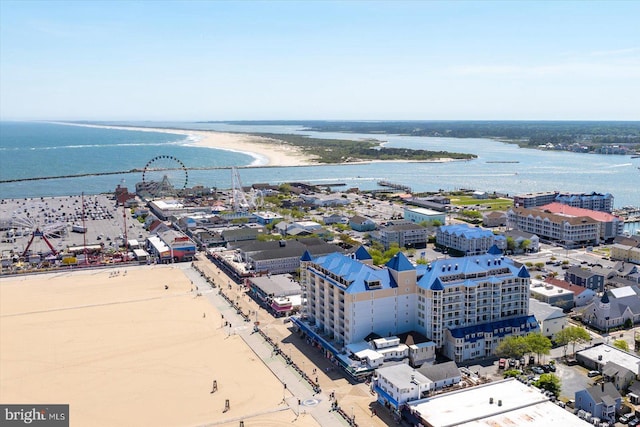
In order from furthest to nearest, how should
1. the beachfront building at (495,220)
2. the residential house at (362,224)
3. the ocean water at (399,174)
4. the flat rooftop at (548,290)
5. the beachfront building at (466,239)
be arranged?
1. the ocean water at (399,174)
2. the beachfront building at (495,220)
3. the residential house at (362,224)
4. the beachfront building at (466,239)
5. the flat rooftop at (548,290)

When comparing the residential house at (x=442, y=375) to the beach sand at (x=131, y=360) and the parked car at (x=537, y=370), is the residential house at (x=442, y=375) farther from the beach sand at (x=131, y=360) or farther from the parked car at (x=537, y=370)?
the beach sand at (x=131, y=360)

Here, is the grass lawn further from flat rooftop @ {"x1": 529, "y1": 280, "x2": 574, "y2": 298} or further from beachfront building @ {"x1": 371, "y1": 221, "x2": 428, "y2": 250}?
flat rooftop @ {"x1": 529, "y1": 280, "x2": 574, "y2": 298}

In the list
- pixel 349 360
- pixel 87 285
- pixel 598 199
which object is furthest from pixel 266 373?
pixel 598 199

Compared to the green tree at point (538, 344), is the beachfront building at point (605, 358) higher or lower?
lower

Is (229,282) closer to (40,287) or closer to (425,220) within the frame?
(40,287)

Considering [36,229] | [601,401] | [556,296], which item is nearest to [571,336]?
[601,401]

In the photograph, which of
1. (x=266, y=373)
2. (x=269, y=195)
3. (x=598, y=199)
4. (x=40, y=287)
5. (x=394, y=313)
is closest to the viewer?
(x=266, y=373)

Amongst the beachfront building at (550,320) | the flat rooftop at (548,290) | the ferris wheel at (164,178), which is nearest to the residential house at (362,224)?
the flat rooftop at (548,290)
